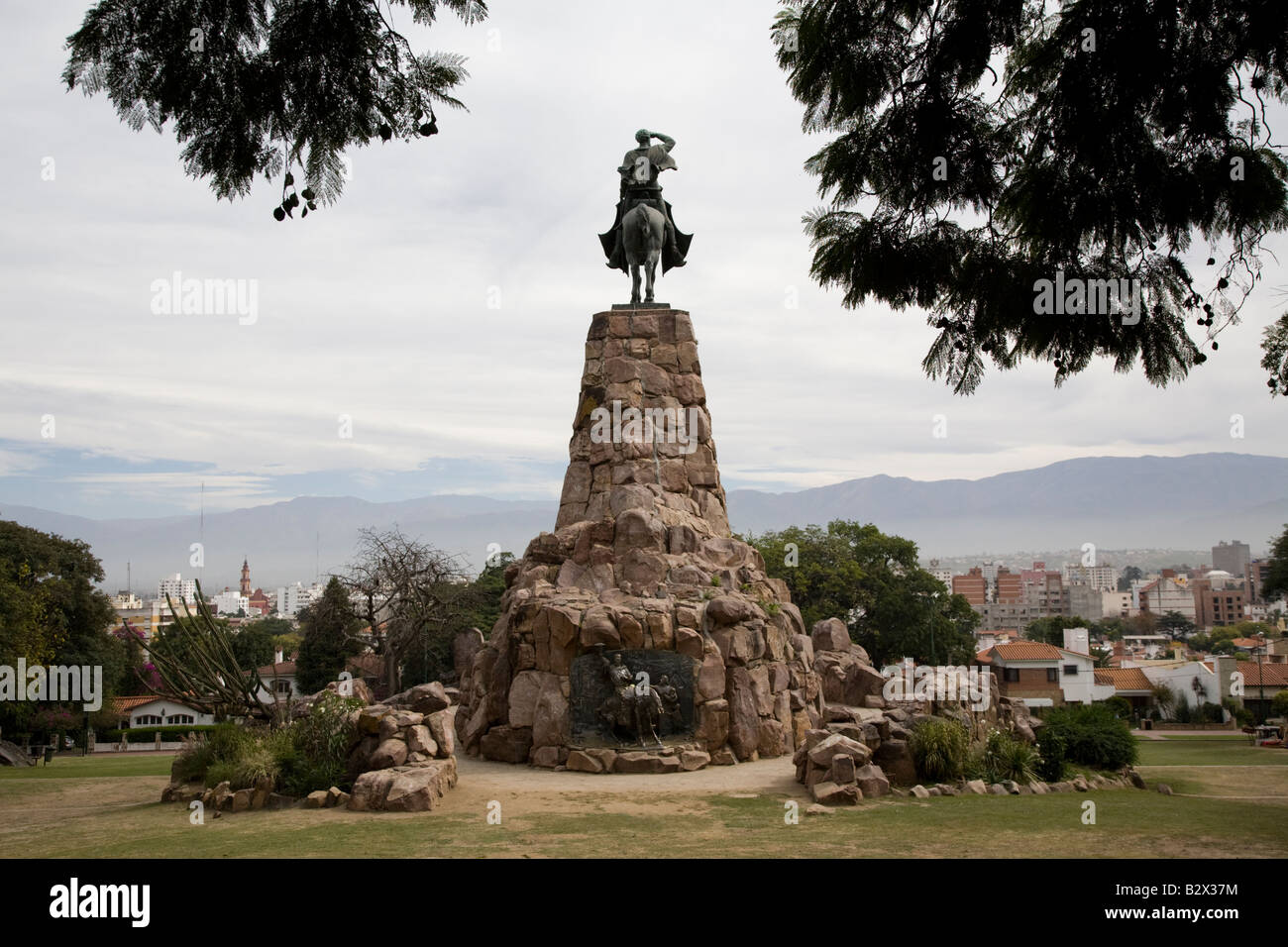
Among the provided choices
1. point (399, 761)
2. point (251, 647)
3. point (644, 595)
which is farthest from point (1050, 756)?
point (251, 647)

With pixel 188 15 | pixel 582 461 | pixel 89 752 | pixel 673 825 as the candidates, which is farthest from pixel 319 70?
pixel 89 752

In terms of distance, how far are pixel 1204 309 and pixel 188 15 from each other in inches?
235

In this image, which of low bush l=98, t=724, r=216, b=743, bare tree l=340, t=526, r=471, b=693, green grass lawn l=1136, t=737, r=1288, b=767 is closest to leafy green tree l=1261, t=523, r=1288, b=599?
green grass lawn l=1136, t=737, r=1288, b=767

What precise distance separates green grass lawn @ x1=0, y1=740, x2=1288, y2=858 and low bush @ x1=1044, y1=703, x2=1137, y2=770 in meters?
1.22

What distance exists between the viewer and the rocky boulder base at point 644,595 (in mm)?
21125

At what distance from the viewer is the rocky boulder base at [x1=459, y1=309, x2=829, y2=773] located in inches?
832

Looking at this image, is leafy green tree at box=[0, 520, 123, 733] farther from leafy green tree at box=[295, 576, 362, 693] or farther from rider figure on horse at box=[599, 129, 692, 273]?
rider figure on horse at box=[599, 129, 692, 273]

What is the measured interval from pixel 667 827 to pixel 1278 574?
3674cm

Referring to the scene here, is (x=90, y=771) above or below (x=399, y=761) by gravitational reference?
below

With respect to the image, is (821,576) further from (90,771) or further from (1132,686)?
(90,771)

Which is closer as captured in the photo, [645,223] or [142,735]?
[645,223]

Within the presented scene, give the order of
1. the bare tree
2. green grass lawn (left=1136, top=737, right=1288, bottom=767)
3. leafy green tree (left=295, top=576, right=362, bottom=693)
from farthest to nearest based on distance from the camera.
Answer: leafy green tree (left=295, top=576, right=362, bottom=693)
the bare tree
green grass lawn (left=1136, top=737, right=1288, bottom=767)

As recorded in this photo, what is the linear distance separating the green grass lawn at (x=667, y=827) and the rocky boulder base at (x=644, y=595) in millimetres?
2979

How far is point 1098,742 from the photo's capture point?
18.9 metres
